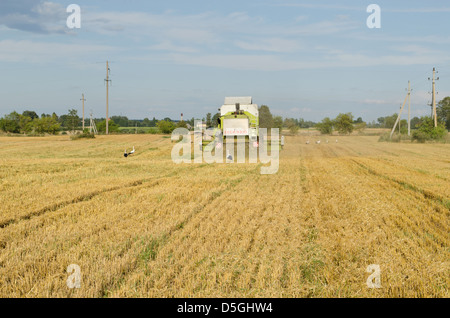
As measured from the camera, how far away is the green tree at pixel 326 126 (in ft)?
305

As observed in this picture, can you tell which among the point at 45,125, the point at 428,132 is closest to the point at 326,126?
the point at 428,132

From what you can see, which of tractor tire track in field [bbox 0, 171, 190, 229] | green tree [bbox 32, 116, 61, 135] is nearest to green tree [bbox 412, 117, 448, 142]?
tractor tire track in field [bbox 0, 171, 190, 229]

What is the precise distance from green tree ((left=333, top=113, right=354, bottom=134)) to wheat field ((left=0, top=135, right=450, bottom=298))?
8399 centimetres

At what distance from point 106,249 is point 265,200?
528 cm

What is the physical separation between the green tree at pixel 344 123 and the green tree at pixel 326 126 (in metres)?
1.53

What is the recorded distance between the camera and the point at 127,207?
9.05 m

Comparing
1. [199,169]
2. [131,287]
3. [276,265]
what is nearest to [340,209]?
[276,265]

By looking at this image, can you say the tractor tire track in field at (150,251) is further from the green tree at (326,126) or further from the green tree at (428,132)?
the green tree at (326,126)

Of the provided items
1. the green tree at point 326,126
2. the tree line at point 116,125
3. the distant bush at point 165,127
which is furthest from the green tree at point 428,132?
the distant bush at point 165,127

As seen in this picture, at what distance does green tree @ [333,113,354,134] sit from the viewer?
93375 mm

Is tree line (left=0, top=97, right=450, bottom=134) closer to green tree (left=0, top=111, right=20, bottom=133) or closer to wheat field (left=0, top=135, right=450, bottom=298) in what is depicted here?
green tree (left=0, top=111, right=20, bottom=133)

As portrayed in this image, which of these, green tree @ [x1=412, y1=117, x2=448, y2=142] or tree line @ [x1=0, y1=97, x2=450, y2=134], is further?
tree line @ [x1=0, y1=97, x2=450, y2=134]
